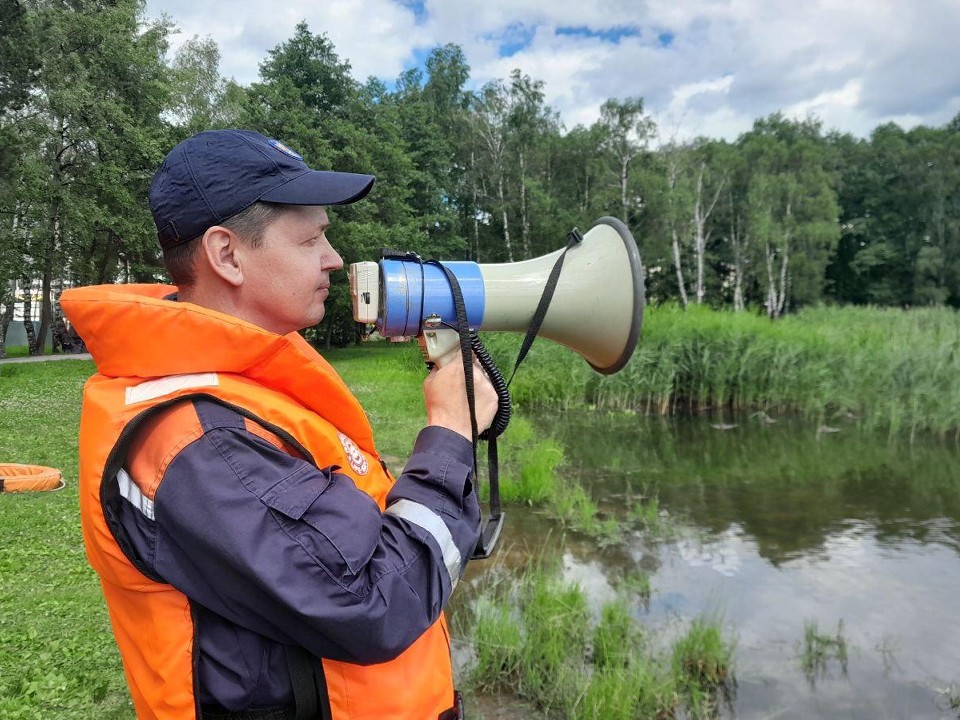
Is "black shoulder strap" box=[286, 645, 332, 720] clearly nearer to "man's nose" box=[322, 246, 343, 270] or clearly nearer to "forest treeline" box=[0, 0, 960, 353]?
"man's nose" box=[322, 246, 343, 270]

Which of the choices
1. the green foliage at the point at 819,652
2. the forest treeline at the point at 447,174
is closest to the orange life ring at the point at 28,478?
the green foliage at the point at 819,652

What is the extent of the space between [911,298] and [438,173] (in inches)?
1127

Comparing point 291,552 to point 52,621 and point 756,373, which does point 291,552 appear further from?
point 756,373

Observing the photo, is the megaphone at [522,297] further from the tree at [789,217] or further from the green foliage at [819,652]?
the tree at [789,217]

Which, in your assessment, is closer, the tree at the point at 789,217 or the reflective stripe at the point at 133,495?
the reflective stripe at the point at 133,495

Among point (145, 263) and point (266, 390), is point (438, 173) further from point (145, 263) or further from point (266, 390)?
point (266, 390)

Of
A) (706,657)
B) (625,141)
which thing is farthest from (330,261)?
(625,141)

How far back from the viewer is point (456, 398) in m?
1.41

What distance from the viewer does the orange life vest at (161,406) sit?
1.10 m

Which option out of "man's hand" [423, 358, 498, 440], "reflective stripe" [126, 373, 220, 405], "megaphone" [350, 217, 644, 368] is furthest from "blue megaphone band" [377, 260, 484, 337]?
"reflective stripe" [126, 373, 220, 405]

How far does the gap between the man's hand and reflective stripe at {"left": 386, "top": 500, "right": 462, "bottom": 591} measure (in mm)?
201

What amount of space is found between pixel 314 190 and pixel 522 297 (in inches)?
23.3

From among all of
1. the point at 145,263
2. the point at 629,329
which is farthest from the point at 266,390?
the point at 145,263

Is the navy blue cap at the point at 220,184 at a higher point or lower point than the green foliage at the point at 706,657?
higher
